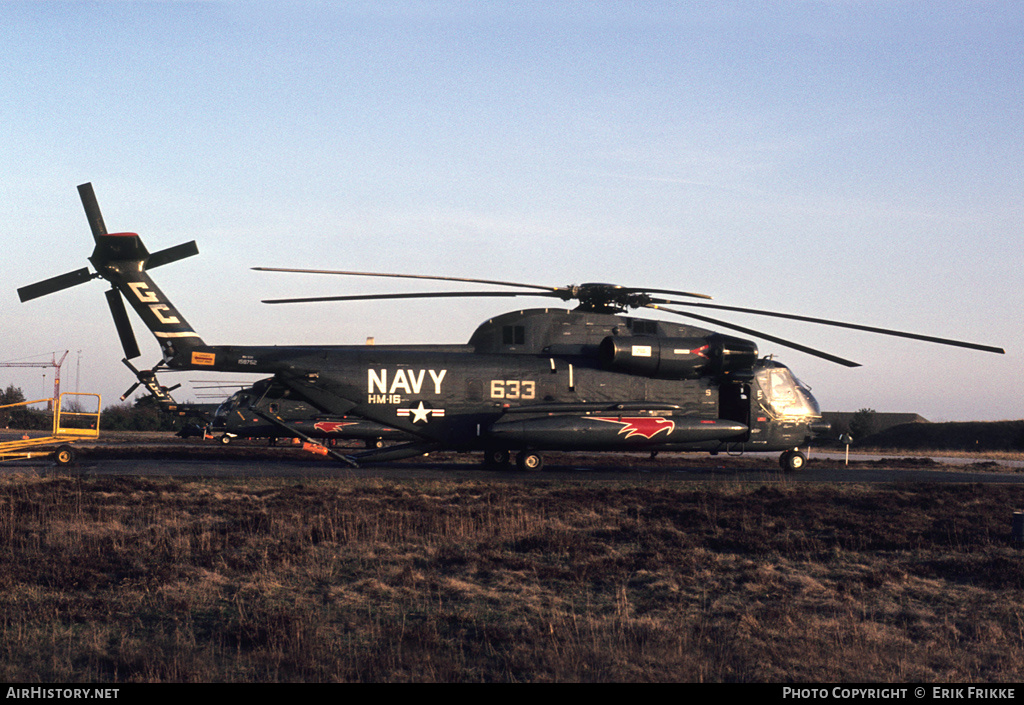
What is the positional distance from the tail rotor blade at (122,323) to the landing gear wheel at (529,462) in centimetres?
1323

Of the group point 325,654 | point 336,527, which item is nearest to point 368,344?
point 336,527

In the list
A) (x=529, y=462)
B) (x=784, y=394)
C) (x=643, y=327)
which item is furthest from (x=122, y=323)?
(x=784, y=394)

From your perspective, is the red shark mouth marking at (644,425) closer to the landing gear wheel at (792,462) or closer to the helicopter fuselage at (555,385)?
the helicopter fuselage at (555,385)

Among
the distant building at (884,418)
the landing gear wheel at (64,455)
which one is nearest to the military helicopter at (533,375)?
the landing gear wheel at (64,455)

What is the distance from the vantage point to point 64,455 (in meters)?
27.6

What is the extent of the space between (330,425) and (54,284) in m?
11.8

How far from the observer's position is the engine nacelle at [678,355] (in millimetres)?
26719

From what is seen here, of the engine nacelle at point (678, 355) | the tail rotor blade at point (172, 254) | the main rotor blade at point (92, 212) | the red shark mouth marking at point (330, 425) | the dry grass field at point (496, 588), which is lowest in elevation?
the dry grass field at point (496, 588)

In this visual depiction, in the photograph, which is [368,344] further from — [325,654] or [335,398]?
[325,654]

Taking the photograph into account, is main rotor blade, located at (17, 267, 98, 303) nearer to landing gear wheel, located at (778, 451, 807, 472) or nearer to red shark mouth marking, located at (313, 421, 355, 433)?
red shark mouth marking, located at (313, 421, 355, 433)

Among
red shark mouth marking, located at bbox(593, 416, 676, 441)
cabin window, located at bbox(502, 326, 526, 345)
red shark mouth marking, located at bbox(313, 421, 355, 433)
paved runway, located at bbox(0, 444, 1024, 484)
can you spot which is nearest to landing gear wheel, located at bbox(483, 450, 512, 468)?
paved runway, located at bbox(0, 444, 1024, 484)

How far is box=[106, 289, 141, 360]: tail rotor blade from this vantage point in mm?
25094

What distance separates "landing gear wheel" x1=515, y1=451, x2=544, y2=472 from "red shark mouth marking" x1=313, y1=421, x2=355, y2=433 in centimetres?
828
